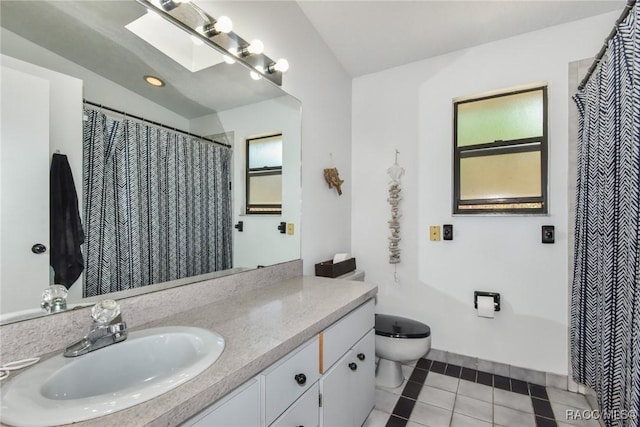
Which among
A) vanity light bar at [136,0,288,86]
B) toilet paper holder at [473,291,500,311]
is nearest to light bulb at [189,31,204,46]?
vanity light bar at [136,0,288,86]

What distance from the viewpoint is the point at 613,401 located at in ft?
4.11

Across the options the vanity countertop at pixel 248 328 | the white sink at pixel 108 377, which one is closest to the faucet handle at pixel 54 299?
the white sink at pixel 108 377

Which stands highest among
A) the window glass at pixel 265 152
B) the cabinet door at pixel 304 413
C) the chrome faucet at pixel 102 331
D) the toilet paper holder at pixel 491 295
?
the window glass at pixel 265 152

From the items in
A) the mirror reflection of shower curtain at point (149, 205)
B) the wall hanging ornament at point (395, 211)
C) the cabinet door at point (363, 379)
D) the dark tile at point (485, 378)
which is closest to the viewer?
the mirror reflection of shower curtain at point (149, 205)

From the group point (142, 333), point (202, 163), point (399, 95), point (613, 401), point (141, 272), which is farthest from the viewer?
point (399, 95)

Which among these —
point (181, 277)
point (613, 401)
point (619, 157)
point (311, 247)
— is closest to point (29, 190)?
point (181, 277)

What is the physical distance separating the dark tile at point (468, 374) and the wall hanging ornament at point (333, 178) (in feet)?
5.48

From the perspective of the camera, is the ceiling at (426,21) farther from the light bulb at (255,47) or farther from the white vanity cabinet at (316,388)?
the white vanity cabinet at (316,388)

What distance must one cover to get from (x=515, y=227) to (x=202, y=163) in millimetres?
2118

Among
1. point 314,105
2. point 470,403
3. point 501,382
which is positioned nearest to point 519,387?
point 501,382

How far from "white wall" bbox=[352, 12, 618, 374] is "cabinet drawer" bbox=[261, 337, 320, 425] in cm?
158

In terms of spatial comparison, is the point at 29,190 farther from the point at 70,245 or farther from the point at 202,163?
the point at 202,163

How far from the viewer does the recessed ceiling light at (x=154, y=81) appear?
3.78ft

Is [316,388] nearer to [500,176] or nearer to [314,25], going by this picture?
[500,176]
